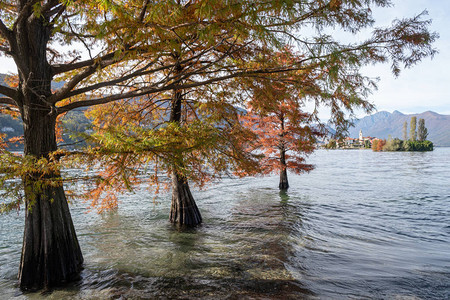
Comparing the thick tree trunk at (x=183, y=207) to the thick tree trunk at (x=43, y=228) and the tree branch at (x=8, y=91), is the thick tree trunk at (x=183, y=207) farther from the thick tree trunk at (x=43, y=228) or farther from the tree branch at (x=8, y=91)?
the tree branch at (x=8, y=91)

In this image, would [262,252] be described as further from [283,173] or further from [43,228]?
[283,173]

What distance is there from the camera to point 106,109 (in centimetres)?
967

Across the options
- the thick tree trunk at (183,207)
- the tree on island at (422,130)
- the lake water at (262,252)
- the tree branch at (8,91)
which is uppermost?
the tree on island at (422,130)

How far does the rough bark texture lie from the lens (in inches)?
229

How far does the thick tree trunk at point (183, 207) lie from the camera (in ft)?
35.2

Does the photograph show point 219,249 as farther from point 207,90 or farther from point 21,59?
point 21,59

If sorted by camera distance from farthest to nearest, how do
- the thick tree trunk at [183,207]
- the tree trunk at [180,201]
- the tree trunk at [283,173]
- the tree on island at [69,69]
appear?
the tree trunk at [283,173], the thick tree trunk at [183,207], the tree trunk at [180,201], the tree on island at [69,69]

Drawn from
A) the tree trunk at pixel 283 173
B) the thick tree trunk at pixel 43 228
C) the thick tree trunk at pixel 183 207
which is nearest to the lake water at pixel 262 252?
the thick tree trunk at pixel 43 228

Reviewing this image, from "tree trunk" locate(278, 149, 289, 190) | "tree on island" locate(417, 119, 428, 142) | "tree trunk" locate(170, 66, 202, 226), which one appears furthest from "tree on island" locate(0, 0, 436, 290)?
"tree on island" locate(417, 119, 428, 142)

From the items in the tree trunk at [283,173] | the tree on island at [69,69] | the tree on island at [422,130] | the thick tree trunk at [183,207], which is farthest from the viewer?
the tree on island at [422,130]

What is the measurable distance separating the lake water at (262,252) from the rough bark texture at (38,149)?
532 millimetres

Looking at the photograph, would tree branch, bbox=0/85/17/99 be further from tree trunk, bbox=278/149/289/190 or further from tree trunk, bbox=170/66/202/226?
tree trunk, bbox=278/149/289/190

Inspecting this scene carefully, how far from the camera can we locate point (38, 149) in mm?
5871

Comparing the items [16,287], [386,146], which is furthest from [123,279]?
[386,146]
